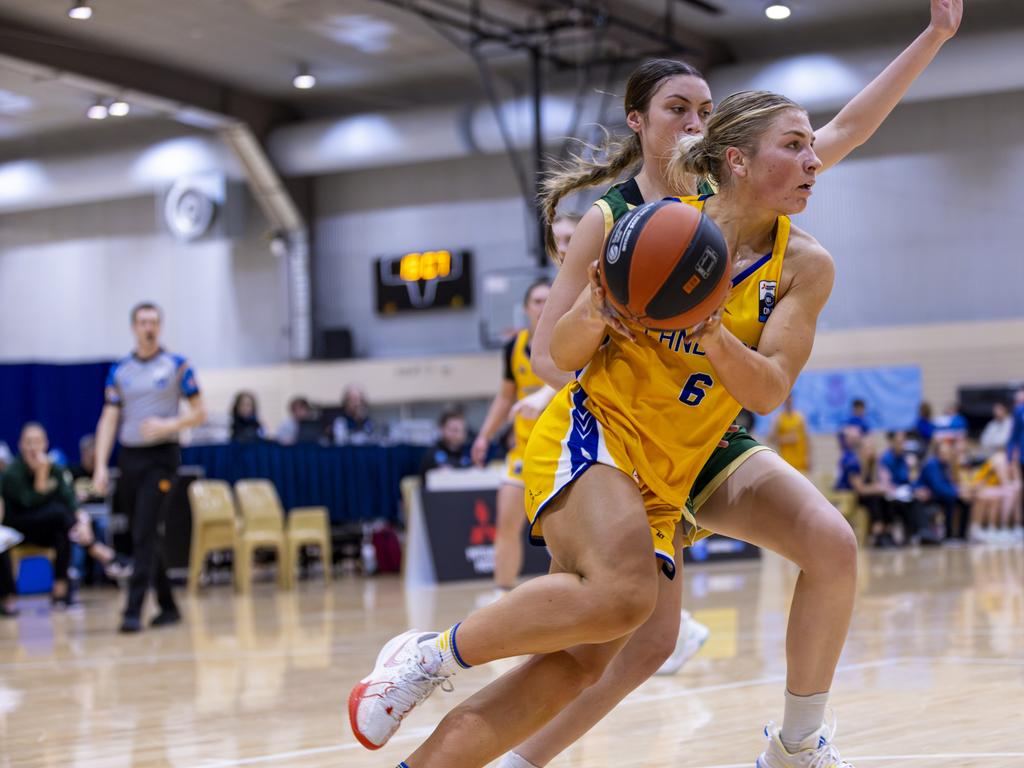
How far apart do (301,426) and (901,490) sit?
7.17 m

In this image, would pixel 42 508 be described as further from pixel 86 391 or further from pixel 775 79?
pixel 775 79

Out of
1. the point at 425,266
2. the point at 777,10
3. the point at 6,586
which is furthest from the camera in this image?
the point at 425,266

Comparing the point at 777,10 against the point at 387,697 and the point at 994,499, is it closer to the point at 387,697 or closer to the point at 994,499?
the point at 994,499

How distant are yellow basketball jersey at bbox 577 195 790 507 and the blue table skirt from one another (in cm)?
1159

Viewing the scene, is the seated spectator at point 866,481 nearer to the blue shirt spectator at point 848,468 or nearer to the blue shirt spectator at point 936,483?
the blue shirt spectator at point 848,468

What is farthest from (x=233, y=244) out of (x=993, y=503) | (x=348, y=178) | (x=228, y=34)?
(x=993, y=503)

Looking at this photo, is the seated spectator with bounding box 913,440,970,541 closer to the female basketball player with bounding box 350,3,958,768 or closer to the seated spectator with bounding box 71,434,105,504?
the seated spectator with bounding box 71,434,105,504

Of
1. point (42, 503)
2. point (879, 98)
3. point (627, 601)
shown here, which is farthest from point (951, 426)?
point (627, 601)

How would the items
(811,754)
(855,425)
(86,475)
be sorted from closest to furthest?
(811,754), (86,475), (855,425)

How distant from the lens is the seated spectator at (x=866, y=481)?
48.8 ft

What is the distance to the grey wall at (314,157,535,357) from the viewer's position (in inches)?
814

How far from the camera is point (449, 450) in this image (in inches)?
514

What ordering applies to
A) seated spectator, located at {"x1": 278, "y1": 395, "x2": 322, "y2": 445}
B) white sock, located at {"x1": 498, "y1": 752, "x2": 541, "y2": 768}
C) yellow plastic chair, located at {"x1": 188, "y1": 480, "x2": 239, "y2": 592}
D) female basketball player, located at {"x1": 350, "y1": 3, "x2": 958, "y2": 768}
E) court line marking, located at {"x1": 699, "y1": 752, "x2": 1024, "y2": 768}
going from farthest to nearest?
seated spectator, located at {"x1": 278, "y1": 395, "x2": 322, "y2": 445}, yellow plastic chair, located at {"x1": 188, "y1": 480, "x2": 239, "y2": 592}, court line marking, located at {"x1": 699, "y1": 752, "x2": 1024, "y2": 768}, white sock, located at {"x1": 498, "y1": 752, "x2": 541, "y2": 768}, female basketball player, located at {"x1": 350, "y1": 3, "x2": 958, "y2": 768}

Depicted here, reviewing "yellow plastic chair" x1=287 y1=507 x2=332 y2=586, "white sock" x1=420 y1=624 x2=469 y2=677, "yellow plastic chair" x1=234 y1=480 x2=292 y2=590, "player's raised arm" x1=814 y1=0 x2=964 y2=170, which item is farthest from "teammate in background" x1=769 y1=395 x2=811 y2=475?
"white sock" x1=420 y1=624 x2=469 y2=677
